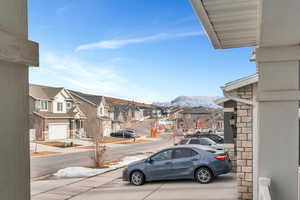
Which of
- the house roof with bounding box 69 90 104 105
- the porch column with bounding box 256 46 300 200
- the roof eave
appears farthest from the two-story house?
the porch column with bounding box 256 46 300 200

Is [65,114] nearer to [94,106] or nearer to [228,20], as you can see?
[94,106]

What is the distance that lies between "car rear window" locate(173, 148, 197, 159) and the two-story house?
21.4 meters

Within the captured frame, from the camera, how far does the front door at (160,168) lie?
31.6ft

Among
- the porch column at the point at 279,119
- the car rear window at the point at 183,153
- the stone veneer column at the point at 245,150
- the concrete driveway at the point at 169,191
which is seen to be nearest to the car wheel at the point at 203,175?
the concrete driveway at the point at 169,191

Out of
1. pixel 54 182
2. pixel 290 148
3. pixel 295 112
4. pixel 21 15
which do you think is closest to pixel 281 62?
pixel 295 112

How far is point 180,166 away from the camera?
9.59m

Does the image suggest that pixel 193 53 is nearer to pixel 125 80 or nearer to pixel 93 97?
pixel 125 80

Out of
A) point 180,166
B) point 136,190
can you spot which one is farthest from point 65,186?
point 180,166

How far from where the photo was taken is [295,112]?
8.85ft

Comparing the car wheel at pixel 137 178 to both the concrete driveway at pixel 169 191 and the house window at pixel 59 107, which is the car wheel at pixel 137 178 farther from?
the house window at pixel 59 107

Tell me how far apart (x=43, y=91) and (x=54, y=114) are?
106 inches

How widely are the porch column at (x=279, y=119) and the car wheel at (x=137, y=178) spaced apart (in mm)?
7218

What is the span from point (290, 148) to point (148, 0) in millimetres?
30153

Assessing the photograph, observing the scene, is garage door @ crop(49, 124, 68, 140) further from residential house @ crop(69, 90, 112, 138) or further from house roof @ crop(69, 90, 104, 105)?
house roof @ crop(69, 90, 104, 105)
